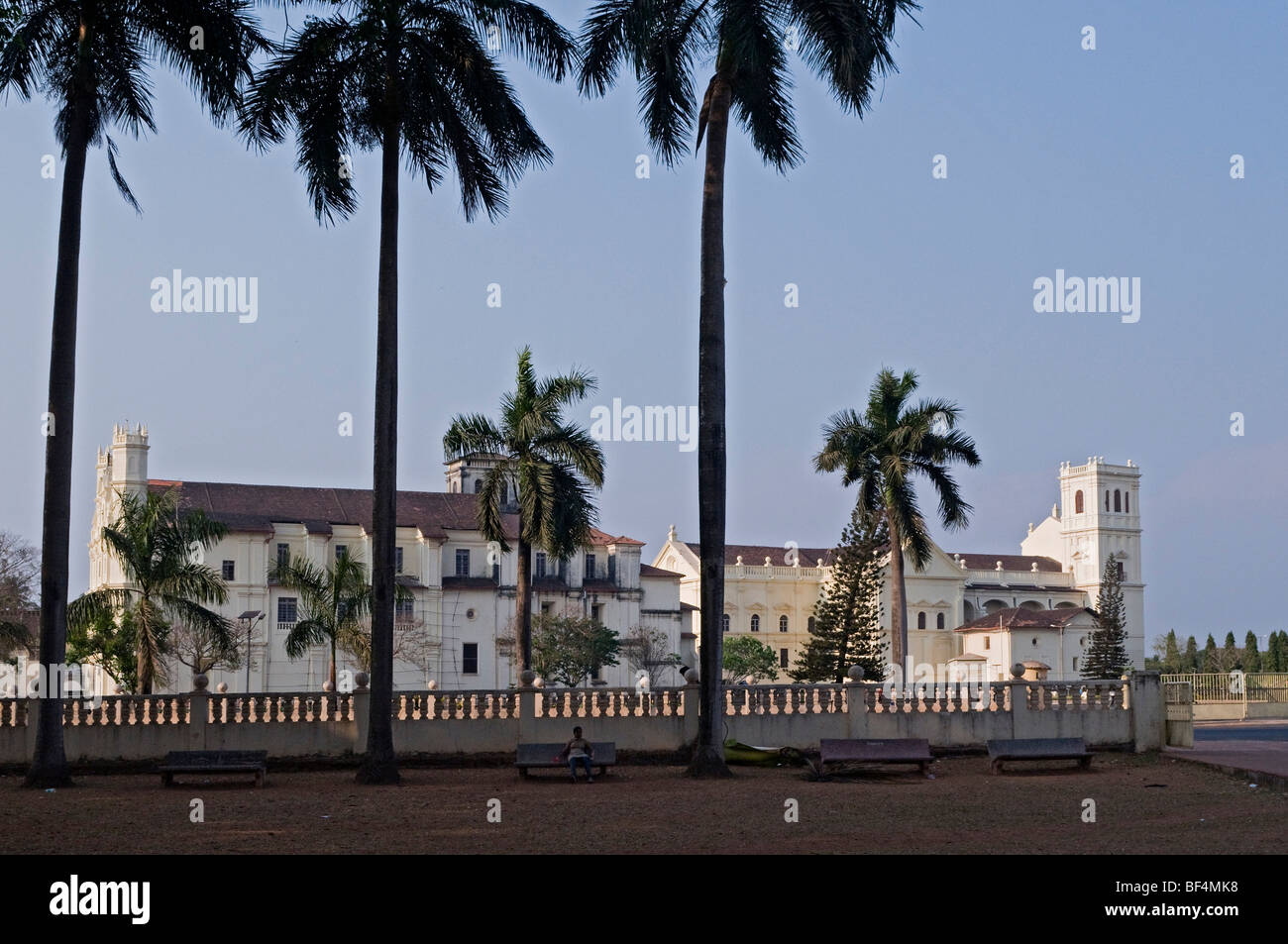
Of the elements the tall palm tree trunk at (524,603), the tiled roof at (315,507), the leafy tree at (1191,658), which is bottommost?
the leafy tree at (1191,658)

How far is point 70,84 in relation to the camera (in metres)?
21.4

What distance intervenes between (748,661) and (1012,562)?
48279 mm

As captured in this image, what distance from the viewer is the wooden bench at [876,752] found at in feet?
69.4

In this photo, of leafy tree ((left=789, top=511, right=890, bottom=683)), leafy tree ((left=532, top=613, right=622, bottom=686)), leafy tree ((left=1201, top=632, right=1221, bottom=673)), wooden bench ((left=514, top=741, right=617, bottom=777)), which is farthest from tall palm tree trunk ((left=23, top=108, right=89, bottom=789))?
leafy tree ((left=1201, top=632, right=1221, bottom=673))

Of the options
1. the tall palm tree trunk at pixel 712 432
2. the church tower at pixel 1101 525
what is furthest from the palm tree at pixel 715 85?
the church tower at pixel 1101 525

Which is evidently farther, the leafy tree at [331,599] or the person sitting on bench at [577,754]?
the leafy tree at [331,599]

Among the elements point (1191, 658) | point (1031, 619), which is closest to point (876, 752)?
point (1031, 619)

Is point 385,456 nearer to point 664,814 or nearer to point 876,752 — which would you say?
point 664,814

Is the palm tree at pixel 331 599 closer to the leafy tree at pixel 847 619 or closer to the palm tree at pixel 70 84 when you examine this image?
the palm tree at pixel 70 84

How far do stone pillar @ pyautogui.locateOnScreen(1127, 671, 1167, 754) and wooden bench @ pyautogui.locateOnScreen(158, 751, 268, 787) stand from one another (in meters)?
14.9

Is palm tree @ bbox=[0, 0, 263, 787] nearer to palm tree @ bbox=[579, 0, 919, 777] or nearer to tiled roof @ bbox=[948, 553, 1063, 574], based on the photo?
palm tree @ bbox=[579, 0, 919, 777]

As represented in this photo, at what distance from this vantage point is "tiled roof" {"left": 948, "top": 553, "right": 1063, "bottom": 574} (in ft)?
403

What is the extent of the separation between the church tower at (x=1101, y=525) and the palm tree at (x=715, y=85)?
110 metres
